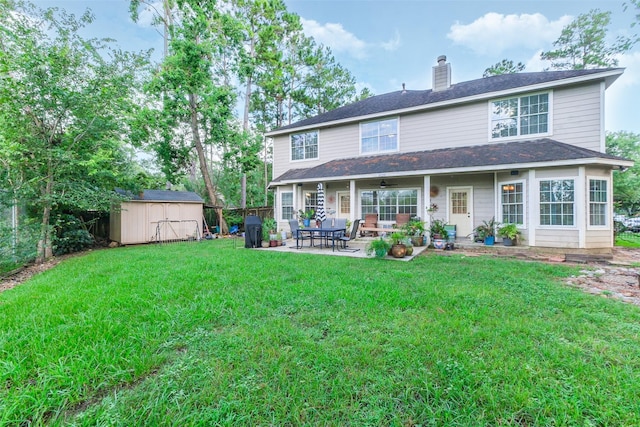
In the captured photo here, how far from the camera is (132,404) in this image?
1804 millimetres

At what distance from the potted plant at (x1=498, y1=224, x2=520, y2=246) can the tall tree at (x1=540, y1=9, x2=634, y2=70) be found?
1816 cm

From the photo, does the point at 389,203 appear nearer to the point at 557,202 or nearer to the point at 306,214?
the point at 306,214

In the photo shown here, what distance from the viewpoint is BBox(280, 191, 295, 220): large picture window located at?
41.4 ft

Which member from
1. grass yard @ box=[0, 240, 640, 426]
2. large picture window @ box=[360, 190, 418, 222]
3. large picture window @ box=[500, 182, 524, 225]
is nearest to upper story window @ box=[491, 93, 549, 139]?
large picture window @ box=[500, 182, 524, 225]

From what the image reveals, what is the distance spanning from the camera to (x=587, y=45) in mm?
17281

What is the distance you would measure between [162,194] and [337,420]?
13001mm

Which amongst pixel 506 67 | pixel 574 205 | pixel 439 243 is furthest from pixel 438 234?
pixel 506 67

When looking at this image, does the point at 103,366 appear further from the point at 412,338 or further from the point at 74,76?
the point at 74,76

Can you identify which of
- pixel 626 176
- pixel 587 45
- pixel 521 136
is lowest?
pixel 626 176

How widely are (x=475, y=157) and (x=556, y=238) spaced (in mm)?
3249

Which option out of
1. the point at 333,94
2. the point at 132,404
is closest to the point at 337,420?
the point at 132,404

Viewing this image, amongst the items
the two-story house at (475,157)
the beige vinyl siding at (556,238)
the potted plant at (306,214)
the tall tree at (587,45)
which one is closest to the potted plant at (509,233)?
the two-story house at (475,157)

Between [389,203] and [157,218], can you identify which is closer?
[389,203]

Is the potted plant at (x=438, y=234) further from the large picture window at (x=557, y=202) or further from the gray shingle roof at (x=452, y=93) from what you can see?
the gray shingle roof at (x=452, y=93)
